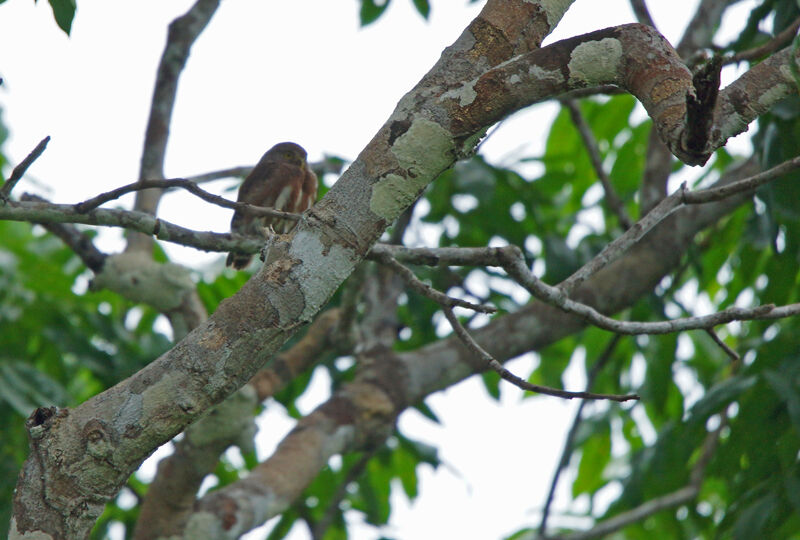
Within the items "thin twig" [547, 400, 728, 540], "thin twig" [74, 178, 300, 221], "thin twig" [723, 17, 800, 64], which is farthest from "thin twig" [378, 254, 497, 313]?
"thin twig" [547, 400, 728, 540]

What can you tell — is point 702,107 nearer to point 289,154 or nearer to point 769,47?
point 769,47

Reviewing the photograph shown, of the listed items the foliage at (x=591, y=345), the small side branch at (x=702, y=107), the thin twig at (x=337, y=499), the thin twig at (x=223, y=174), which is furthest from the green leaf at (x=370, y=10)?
the small side branch at (x=702, y=107)

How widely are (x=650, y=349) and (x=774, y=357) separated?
1235 mm

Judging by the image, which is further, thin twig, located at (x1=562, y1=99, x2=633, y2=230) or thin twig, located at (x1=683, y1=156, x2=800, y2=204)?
thin twig, located at (x1=562, y1=99, x2=633, y2=230)

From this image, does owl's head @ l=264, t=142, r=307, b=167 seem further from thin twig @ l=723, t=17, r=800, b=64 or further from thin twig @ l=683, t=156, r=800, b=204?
thin twig @ l=683, t=156, r=800, b=204

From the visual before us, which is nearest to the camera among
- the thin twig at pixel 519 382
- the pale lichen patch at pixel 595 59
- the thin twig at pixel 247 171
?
the pale lichen patch at pixel 595 59

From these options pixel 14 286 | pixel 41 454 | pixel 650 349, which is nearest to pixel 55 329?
pixel 14 286

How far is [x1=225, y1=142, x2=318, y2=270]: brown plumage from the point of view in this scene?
4824 mm

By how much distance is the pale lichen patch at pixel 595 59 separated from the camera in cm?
200

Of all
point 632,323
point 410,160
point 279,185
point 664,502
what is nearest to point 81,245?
point 279,185

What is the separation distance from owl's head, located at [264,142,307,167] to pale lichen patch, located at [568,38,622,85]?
121 inches

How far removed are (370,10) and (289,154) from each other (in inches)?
37.6

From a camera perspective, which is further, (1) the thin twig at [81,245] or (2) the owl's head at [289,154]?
(2) the owl's head at [289,154]

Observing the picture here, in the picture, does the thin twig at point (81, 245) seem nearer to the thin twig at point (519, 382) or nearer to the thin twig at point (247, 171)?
the thin twig at point (247, 171)
